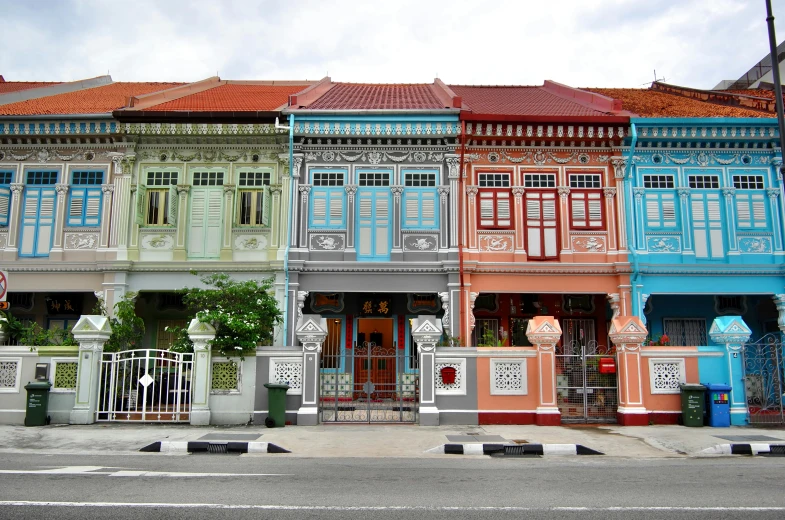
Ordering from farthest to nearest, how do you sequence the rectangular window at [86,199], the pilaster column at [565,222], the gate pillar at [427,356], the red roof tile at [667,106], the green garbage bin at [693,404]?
1. the red roof tile at [667,106]
2. the rectangular window at [86,199]
3. the pilaster column at [565,222]
4. the gate pillar at [427,356]
5. the green garbage bin at [693,404]

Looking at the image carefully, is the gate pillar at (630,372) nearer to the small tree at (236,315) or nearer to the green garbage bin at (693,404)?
the green garbage bin at (693,404)

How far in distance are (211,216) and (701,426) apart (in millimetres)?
13101

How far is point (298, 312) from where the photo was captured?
17.7 m

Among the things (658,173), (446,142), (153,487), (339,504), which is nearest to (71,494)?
(153,487)

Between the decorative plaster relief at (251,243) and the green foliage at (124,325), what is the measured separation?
119 inches

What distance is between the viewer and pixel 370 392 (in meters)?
14.1

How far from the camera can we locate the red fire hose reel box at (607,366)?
46.9 feet

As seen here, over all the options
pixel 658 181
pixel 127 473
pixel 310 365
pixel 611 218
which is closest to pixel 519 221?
pixel 611 218

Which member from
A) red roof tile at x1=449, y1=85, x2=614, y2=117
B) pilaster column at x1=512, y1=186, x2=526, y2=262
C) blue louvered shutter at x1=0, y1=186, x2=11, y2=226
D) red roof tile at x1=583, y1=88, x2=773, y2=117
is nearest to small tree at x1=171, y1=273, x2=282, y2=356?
blue louvered shutter at x1=0, y1=186, x2=11, y2=226

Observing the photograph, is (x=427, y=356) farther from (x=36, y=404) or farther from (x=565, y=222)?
(x=36, y=404)

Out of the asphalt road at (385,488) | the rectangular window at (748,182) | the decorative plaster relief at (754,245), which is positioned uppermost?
the rectangular window at (748,182)

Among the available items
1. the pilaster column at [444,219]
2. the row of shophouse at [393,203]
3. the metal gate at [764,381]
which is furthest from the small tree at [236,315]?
the metal gate at [764,381]

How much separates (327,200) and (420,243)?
2.82 meters

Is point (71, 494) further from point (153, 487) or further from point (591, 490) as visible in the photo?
point (591, 490)
